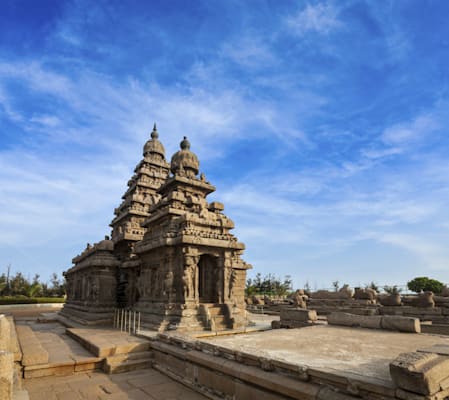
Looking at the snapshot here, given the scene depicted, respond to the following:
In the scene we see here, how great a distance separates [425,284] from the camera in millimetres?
41812

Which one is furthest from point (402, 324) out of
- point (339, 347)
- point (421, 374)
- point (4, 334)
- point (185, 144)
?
point (185, 144)

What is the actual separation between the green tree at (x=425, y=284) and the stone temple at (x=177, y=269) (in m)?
35.0

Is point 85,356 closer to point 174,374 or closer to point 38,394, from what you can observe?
point 38,394

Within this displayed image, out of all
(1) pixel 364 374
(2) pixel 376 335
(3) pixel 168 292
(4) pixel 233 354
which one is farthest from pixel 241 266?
(1) pixel 364 374

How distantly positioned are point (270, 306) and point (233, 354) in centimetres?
1864

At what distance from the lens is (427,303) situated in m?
14.5

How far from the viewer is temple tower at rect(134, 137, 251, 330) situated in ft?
40.0

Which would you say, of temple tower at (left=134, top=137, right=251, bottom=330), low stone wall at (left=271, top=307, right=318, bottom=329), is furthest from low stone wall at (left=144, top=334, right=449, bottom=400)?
low stone wall at (left=271, top=307, right=318, bottom=329)

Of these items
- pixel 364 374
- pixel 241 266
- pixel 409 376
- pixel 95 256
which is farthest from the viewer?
pixel 241 266

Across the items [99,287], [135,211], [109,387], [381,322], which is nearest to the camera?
[109,387]

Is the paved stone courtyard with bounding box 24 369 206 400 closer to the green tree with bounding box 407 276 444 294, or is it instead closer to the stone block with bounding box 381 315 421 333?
the stone block with bounding box 381 315 421 333

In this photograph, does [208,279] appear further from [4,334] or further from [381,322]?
[4,334]

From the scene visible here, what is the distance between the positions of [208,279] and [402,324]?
8.15 meters

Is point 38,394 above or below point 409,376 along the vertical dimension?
below
